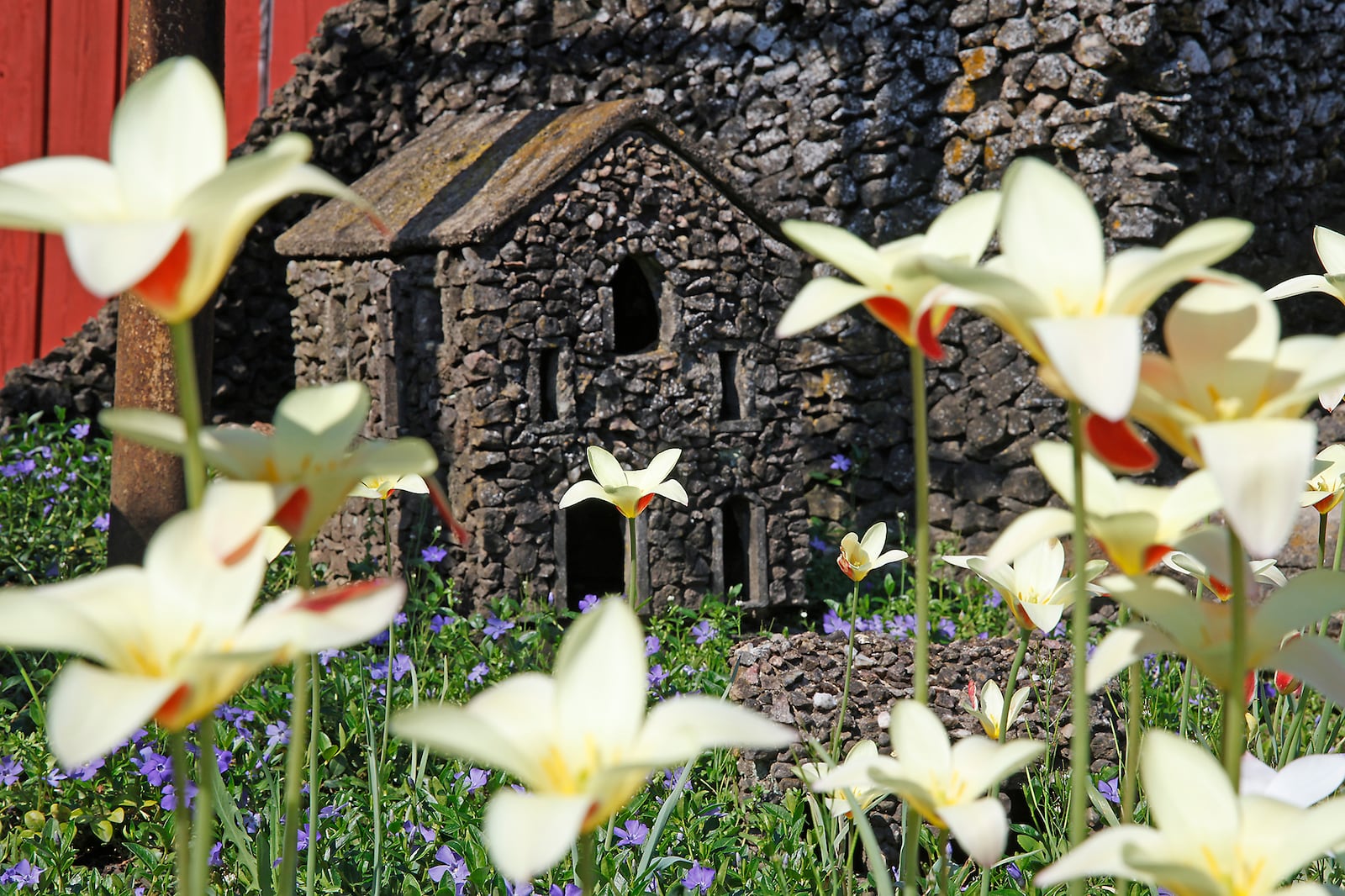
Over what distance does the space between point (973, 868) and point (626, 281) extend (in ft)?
13.4

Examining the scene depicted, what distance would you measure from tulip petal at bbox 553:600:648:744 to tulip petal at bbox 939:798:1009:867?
215 millimetres

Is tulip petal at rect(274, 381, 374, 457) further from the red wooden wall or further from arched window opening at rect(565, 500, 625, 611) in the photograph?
the red wooden wall

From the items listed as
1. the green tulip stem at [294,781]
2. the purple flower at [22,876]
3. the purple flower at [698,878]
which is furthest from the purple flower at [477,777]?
the green tulip stem at [294,781]

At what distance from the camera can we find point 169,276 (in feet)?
2.09

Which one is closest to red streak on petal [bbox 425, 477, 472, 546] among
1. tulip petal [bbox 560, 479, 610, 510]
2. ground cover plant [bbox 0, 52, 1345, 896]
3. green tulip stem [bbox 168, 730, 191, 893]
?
ground cover plant [bbox 0, 52, 1345, 896]

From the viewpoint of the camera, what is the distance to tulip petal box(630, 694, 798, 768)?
0.60 metres

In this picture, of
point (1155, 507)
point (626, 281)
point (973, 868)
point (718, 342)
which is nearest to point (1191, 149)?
point (718, 342)

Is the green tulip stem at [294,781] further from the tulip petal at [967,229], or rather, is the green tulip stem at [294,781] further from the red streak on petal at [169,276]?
the tulip petal at [967,229]

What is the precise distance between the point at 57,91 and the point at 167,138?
720cm

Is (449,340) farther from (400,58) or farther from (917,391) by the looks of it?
(917,391)

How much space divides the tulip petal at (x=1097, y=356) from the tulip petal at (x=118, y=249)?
0.49m

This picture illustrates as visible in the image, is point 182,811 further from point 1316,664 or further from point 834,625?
point 834,625

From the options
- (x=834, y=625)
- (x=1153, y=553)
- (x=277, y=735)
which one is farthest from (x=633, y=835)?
(x=834, y=625)

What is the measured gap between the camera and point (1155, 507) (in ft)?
2.41
